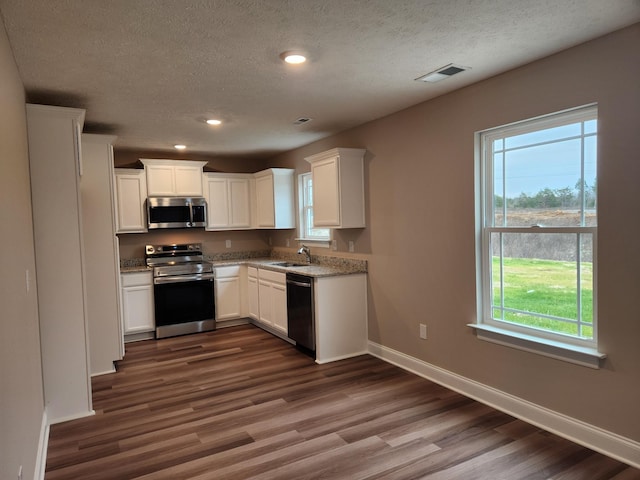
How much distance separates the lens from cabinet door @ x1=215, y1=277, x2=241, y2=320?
19.1ft

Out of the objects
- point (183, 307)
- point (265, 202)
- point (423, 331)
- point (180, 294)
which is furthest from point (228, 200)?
point (423, 331)

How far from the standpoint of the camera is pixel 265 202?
6141 mm

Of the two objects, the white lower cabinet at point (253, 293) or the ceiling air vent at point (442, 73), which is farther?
the white lower cabinet at point (253, 293)

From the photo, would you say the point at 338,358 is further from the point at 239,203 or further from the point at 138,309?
the point at 239,203

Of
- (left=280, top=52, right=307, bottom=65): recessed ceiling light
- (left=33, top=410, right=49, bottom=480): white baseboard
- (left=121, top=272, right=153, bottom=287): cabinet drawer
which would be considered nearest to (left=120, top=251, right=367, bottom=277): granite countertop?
(left=121, top=272, right=153, bottom=287): cabinet drawer

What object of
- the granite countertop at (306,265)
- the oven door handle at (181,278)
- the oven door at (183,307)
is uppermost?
the granite countertop at (306,265)

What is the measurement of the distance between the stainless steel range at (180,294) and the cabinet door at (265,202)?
98cm

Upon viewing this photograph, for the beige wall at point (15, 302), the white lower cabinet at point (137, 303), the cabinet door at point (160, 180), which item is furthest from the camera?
the cabinet door at point (160, 180)

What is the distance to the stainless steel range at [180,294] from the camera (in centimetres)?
538

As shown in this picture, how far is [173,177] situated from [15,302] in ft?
13.1

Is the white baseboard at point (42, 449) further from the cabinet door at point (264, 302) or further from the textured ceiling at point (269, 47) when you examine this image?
the cabinet door at point (264, 302)

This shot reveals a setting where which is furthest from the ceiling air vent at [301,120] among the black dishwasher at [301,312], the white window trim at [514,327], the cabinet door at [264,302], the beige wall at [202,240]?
the beige wall at [202,240]

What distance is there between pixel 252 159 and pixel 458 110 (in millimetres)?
3903

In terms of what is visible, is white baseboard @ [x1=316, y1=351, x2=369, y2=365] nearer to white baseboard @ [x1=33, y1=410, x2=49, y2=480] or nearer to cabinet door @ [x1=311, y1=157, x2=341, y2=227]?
cabinet door @ [x1=311, y1=157, x2=341, y2=227]
